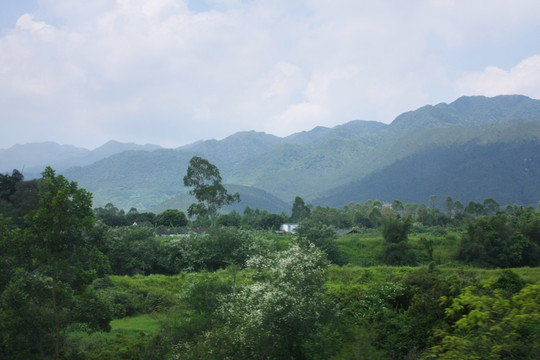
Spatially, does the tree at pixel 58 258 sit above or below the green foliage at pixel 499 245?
above

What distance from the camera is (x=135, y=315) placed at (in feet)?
72.3

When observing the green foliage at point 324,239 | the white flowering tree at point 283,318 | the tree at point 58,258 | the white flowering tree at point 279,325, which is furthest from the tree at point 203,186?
the tree at point 58,258

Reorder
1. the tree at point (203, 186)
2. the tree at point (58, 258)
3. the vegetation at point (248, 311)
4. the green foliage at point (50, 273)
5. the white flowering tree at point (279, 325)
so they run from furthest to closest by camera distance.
Result: the tree at point (203, 186)
the white flowering tree at point (279, 325)
the tree at point (58, 258)
the green foliage at point (50, 273)
the vegetation at point (248, 311)

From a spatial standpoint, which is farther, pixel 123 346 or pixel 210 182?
Answer: pixel 210 182

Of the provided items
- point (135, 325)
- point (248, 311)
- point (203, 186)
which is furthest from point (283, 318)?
point (203, 186)

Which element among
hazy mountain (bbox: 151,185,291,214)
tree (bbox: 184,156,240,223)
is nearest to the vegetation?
tree (bbox: 184,156,240,223)

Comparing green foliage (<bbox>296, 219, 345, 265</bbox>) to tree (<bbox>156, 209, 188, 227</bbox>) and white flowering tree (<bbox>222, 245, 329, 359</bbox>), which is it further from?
tree (<bbox>156, 209, 188, 227</bbox>)

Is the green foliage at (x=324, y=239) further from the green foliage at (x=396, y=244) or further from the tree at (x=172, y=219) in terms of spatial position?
the tree at (x=172, y=219)

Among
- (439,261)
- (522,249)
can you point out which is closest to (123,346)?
(439,261)

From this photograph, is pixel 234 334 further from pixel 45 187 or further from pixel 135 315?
pixel 135 315

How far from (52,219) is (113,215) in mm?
60511

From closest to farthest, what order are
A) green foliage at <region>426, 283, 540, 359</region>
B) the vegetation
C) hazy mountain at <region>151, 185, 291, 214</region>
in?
green foliage at <region>426, 283, 540, 359</region>, the vegetation, hazy mountain at <region>151, 185, 291, 214</region>

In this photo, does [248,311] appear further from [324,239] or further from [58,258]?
[324,239]

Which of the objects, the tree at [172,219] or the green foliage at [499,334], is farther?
the tree at [172,219]
